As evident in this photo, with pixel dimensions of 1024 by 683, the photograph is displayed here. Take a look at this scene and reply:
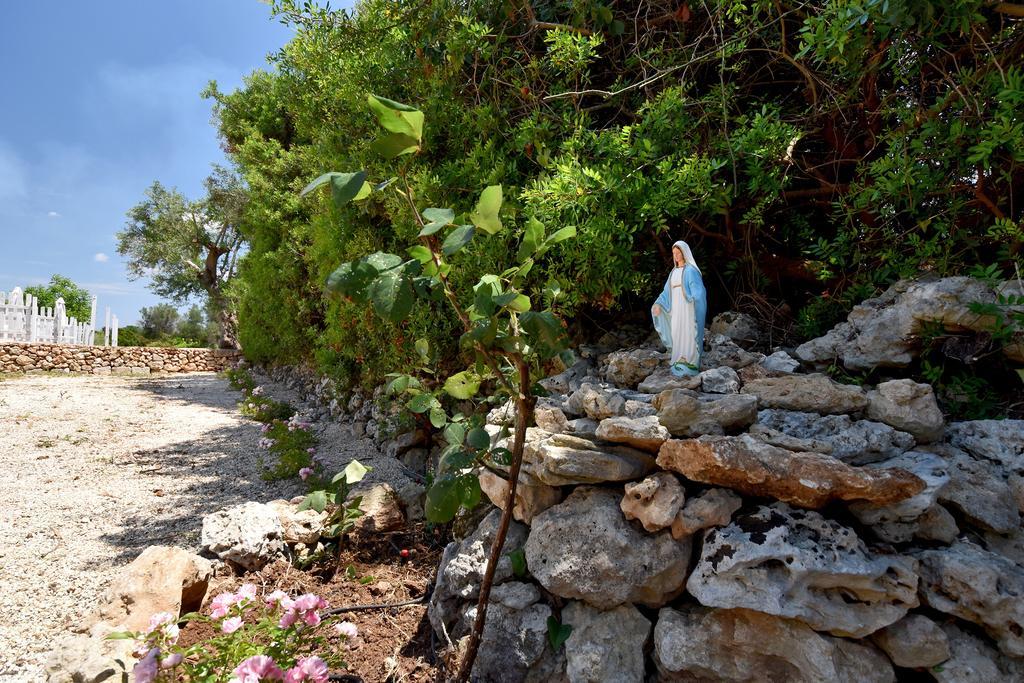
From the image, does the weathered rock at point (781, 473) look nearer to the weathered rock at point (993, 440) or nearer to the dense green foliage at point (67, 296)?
the weathered rock at point (993, 440)

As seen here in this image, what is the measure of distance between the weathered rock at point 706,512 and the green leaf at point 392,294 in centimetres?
139

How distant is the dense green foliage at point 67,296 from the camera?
29.0m

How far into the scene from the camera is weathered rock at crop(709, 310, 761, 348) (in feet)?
10.00

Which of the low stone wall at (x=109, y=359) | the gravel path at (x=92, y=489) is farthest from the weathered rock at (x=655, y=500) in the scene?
the low stone wall at (x=109, y=359)

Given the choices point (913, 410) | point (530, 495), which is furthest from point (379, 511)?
point (913, 410)

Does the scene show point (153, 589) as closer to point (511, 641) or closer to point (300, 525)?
point (300, 525)

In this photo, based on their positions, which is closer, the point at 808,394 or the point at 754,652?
the point at 754,652

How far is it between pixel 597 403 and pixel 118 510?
4.05 m

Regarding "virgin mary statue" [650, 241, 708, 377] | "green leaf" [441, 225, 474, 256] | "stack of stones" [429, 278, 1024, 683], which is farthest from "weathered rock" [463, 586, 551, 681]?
"green leaf" [441, 225, 474, 256]

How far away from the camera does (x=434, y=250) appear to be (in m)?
1.46

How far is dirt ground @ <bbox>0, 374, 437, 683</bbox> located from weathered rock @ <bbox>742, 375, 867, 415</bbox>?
6.55 ft

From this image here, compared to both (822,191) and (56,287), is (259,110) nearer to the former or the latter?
(822,191)

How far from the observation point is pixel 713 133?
3266 mm

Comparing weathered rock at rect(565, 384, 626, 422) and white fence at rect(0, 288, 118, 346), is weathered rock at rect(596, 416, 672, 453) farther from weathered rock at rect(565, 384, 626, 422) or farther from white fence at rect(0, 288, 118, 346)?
white fence at rect(0, 288, 118, 346)
